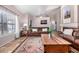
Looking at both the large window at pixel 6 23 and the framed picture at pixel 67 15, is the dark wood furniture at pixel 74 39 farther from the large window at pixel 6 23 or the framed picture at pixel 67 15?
the large window at pixel 6 23

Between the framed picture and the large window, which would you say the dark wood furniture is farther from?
the large window

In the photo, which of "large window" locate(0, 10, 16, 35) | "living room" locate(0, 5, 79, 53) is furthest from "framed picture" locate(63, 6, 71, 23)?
"large window" locate(0, 10, 16, 35)

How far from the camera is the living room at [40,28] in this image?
361 cm

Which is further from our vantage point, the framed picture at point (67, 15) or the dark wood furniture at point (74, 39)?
the framed picture at point (67, 15)

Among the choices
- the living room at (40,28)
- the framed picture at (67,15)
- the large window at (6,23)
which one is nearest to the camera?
the living room at (40,28)

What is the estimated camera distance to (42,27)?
4.12m

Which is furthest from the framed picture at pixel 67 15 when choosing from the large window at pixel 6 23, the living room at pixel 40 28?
the large window at pixel 6 23

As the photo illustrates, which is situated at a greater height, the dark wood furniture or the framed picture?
the framed picture

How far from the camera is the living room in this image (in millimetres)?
3612

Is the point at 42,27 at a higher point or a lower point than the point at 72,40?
higher

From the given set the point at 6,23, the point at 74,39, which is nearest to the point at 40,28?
the point at 74,39
